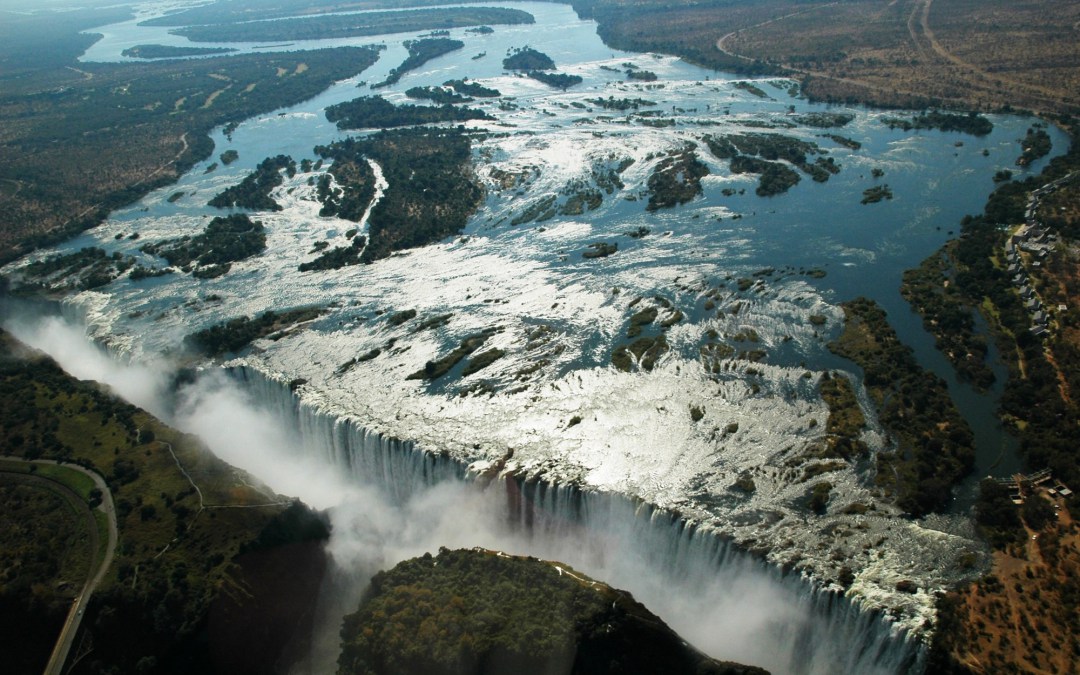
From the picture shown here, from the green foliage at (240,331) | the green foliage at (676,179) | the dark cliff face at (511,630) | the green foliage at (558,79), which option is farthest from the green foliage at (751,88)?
the dark cliff face at (511,630)

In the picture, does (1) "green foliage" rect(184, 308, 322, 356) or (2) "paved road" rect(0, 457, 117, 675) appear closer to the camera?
Result: (2) "paved road" rect(0, 457, 117, 675)

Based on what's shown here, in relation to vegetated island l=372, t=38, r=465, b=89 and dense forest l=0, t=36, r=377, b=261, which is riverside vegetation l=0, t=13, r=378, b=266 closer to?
dense forest l=0, t=36, r=377, b=261

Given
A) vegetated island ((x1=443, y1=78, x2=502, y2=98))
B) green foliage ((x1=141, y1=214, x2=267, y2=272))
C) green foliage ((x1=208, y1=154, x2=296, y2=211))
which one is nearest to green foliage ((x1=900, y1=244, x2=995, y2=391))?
green foliage ((x1=141, y1=214, x2=267, y2=272))

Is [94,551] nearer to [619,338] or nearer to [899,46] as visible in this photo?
[619,338]

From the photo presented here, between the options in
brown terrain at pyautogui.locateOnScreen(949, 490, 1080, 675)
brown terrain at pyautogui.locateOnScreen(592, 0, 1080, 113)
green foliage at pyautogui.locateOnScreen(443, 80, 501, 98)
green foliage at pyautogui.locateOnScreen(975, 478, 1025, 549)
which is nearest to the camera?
brown terrain at pyautogui.locateOnScreen(949, 490, 1080, 675)

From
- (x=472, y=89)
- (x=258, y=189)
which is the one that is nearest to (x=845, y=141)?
(x=472, y=89)

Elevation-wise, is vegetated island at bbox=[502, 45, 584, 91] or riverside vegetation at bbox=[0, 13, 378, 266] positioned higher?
vegetated island at bbox=[502, 45, 584, 91]

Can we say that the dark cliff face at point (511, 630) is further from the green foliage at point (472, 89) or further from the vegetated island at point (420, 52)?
the vegetated island at point (420, 52)

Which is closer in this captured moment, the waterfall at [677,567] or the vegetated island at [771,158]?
the waterfall at [677,567]
